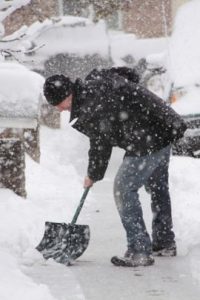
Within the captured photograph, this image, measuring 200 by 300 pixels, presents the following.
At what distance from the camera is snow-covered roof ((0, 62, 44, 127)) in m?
8.08

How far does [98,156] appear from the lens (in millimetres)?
5531

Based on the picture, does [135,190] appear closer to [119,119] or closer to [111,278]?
[119,119]

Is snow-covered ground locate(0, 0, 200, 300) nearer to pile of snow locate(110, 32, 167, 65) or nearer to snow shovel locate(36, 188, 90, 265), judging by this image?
snow shovel locate(36, 188, 90, 265)

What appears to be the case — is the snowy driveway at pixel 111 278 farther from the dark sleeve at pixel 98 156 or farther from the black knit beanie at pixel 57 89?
the black knit beanie at pixel 57 89

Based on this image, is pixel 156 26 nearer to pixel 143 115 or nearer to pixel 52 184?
pixel 52 184

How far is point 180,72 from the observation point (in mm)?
11516

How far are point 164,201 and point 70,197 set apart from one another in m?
2.77

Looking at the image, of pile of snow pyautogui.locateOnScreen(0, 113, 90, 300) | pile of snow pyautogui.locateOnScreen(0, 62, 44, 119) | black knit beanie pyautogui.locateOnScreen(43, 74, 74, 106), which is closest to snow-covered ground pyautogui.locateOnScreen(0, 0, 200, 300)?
pile of snow pyautogui.locateOnScreen(0, 113, 90, 300)

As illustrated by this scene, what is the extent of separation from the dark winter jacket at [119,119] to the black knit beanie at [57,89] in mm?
60

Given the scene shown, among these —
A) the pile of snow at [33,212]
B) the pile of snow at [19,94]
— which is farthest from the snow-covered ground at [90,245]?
the pile of snow at [19,94]

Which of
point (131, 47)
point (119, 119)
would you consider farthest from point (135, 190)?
point (131, 47)

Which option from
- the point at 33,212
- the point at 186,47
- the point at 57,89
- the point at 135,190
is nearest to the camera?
the point at 57,89

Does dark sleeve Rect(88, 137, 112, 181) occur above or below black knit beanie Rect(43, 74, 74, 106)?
below

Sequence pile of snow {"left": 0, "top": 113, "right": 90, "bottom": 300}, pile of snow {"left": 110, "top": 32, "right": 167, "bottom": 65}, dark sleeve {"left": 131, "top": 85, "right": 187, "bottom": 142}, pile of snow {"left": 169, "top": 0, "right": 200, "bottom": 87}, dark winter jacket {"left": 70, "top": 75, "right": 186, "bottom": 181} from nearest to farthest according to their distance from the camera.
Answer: pile of snow {"left": 0, "top": 113, "right": 90, "bottom": 300} → dark winter jacket {"left": 70, "top": 75, "right": 186, "bottom": 181} → dark sleeve {"left": 131, "top": 85, "right": 187, "bottom": 142} → pile of snow {"left": 169, "top": 0, "right": 200, "bottom": 87} → pile of snow {"left": 110, "top": 32, "right": 167, "bottom": 65}
